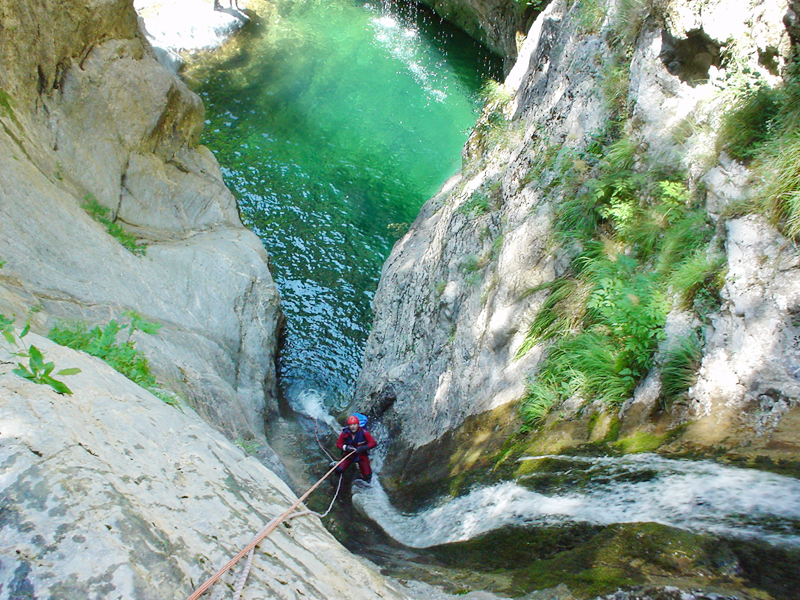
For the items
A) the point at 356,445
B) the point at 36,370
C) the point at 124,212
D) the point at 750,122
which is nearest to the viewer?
the point at 36,370

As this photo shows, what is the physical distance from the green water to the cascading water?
20.3ft

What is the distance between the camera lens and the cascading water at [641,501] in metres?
3.15

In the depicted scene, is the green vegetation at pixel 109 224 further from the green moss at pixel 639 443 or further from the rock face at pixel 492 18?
the rock face at pixel 492 18

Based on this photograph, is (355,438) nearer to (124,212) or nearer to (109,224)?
(109,224)

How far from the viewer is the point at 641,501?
12.3ft

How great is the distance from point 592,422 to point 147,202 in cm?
897

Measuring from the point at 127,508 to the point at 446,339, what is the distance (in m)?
5.75

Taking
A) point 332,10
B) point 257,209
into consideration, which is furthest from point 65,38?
point 332,10

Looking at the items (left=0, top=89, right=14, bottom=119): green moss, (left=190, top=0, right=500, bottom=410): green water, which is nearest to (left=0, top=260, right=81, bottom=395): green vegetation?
(left=0, top=89, right=14, bottom=119): green moss

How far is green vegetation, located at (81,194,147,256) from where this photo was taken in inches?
341

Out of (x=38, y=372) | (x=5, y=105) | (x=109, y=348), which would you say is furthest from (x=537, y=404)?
(x=5, y=105)

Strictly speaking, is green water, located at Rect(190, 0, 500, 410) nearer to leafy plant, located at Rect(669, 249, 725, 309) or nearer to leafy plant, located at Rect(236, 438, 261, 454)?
leafy plant, located at Rect(236, 438, 261, 454)

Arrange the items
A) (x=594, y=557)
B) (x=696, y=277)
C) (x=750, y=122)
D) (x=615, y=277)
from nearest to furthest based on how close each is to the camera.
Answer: (x=594, y=557)
(x=696, y=277)
(x=750, y=122)
(x=615, y=277)

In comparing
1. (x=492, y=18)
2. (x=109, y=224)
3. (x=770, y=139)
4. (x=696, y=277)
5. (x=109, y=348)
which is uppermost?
(x=492, y=18)
